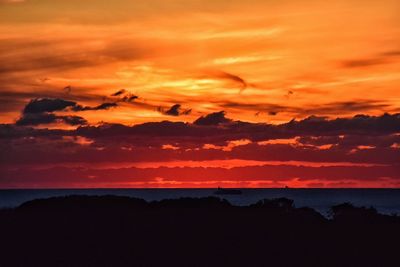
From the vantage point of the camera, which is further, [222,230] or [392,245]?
[222,230]

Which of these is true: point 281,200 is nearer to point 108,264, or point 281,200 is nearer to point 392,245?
point 392,245

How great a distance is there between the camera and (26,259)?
114 ft

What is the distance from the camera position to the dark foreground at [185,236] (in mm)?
35375

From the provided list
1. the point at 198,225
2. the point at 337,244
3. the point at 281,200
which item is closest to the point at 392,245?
the point at 337,244

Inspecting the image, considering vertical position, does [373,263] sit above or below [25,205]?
below

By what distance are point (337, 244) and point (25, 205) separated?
24172 mm

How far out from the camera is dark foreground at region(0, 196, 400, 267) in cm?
3538

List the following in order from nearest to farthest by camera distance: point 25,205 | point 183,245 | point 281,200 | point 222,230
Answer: point 183,245 → point 222,230 → point 25,205 → point 281,200

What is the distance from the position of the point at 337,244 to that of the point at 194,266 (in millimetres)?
9967

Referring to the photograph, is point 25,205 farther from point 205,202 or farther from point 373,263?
point 373,263

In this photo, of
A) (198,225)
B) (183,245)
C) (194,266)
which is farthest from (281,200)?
(194,266)

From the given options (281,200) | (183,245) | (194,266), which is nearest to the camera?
(194,266)

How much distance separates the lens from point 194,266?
3372 cm

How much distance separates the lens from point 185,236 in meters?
41.1
